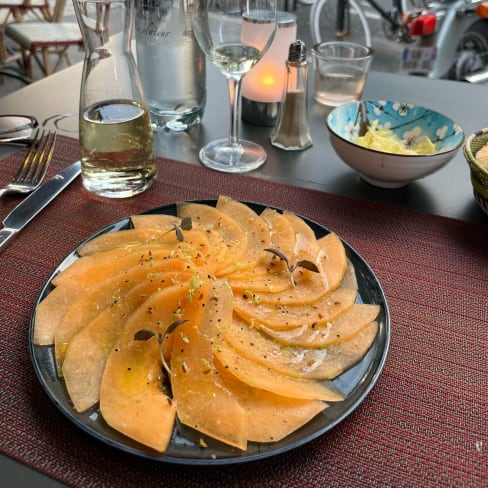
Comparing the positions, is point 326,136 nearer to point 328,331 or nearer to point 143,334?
point 328,331

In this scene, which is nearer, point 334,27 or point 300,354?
point 300,354

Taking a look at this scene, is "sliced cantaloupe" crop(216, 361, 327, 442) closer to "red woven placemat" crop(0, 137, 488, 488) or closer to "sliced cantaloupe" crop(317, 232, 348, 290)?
"red woven placemat" crop(0, 137, 488, 488)

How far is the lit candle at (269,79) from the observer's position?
3.80ft

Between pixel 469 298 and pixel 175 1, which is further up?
pixel 175 1

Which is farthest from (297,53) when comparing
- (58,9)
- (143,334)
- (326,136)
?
(58,9)

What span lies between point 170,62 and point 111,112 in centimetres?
26

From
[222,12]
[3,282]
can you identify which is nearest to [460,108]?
[222,12]

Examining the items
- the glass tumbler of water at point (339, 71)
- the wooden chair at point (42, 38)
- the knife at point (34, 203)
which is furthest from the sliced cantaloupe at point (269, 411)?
the wooden chair at point (42, 38)

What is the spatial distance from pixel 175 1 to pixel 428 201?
0.65 m

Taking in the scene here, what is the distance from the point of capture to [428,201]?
99 centimetres

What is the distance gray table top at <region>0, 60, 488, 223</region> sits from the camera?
1008 millimetres

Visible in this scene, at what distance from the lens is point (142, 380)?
1.80 feet

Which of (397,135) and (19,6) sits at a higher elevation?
(397,135)

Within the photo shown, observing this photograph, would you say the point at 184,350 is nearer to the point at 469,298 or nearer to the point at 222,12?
the point at 469,298
